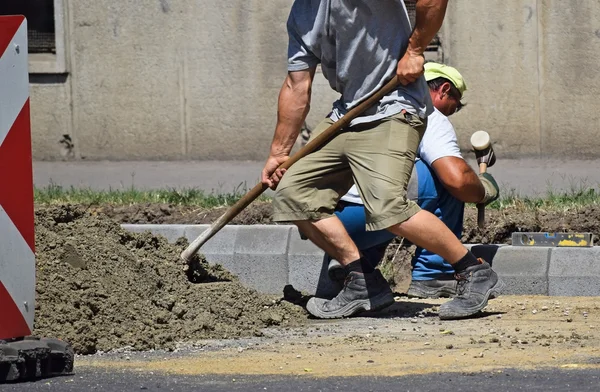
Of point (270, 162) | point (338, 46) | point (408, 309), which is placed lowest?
point (408, 309)

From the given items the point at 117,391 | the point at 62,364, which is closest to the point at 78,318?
the point at 62,364

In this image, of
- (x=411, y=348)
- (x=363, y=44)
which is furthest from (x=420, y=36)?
(x=411, y=348)

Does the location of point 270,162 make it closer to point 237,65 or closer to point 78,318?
point 78,318

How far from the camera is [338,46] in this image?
6.21 m

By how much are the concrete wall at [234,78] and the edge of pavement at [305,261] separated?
183 inches

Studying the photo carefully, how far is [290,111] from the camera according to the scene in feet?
21.1

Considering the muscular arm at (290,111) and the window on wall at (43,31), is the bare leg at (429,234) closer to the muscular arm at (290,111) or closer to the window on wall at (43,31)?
the muscular arm at (290,111)

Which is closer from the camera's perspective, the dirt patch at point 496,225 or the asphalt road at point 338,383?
the asphalt road at point 338,383

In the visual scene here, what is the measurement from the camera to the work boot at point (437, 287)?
6934 millimetres

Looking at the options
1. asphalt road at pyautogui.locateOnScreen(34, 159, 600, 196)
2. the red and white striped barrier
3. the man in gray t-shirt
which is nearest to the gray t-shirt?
the man in gray t-shirt

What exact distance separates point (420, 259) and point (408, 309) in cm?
44

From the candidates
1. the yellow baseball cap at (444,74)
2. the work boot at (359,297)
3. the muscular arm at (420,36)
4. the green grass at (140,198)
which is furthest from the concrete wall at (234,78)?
the muscular arm at (420,36)

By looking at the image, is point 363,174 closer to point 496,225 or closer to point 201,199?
Answer: point 496,225

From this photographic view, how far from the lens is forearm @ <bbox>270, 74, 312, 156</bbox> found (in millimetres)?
6410
